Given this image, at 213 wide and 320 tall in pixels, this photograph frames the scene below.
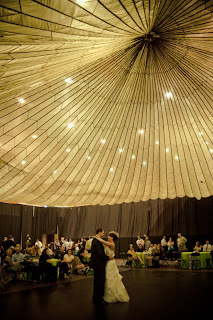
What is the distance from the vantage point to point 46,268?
8648 millimetres

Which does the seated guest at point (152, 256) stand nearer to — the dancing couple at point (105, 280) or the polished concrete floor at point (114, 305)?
the polished concrete floor at point (114, 305)

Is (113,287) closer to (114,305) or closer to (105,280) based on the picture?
(105,280)

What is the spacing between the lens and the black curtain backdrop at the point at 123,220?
1589cm

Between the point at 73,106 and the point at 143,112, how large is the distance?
2249 mm

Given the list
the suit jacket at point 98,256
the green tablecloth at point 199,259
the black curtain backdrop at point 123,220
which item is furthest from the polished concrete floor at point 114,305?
the black curtain backdrop at point 123,220

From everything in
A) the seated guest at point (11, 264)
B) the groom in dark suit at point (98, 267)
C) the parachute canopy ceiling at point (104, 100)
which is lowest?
the seated guest at point (11, 264)

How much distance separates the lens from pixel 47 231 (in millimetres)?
20672

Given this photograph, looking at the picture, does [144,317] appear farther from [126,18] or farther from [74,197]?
[74,197]

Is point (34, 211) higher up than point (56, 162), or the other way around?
point (56, 162)

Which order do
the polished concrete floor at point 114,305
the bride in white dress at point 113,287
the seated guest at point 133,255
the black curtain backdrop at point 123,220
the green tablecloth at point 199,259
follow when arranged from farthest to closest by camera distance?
the black curtain backdrop at point 123,220, the seated guest at point 133,255, the green tablecloth at point 199,259, the bride in white dress at point 113,287, the polished concrete floor at point 114,305

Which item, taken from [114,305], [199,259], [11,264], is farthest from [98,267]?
[199,259]

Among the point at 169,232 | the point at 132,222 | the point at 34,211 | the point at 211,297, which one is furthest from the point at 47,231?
the point at 211,297

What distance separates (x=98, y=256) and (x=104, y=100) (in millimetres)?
4782

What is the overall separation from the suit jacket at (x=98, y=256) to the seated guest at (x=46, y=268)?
12.7 feet
